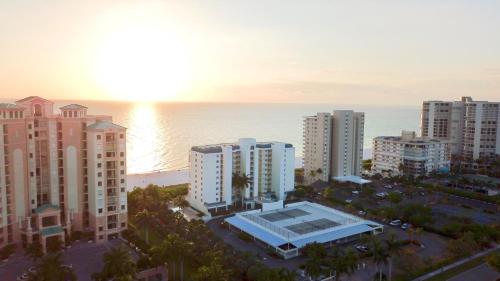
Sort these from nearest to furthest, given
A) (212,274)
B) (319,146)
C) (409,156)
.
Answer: (212,274) → (319,146) → (409,156)

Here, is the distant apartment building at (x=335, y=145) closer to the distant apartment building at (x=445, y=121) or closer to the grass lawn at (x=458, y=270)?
the distant apartment building at (x=445, y=121)

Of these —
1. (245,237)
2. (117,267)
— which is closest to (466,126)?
(245,237)

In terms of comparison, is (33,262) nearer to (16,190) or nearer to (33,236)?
(33,236)

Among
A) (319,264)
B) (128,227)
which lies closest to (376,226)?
(319,264)

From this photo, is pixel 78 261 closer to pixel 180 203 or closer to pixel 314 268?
pixel 180 203

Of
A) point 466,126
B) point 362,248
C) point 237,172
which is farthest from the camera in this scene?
point 466,126

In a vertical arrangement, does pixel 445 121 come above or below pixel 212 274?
above
